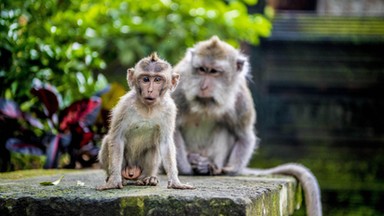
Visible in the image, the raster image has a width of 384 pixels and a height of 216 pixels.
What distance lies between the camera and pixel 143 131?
173 inches

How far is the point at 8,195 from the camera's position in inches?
148

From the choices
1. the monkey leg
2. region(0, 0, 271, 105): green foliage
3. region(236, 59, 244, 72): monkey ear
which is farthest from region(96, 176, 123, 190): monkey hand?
region(0, 0, 271, 105): green foliage

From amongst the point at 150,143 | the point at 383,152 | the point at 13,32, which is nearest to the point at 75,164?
the point at 13,32

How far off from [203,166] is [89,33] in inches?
97.0

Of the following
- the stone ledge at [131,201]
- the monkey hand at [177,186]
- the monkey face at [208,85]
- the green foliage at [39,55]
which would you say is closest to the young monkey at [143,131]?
the monkey hand at [177,186]

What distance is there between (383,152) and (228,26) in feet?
11.9

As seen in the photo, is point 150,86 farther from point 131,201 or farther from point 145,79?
point 131,201

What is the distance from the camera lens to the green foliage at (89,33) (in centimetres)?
653

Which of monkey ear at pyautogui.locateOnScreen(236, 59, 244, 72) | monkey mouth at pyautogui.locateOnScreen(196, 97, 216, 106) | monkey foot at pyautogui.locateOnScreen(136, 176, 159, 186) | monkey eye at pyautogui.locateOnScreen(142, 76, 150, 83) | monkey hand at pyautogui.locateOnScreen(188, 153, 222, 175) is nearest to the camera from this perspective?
monkey eye at pyautogui.locateOnScreen(142, 76, 150, 83)

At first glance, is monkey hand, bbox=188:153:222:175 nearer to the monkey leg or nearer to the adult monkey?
the adult monkey

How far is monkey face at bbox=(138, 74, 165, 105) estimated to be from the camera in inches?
162

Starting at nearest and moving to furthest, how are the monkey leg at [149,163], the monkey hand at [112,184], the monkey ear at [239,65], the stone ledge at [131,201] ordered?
the stone ledge at [131,201], the monkey hand at [112,184], the monkey leg at [149,163], the monkey ear at [239,65]

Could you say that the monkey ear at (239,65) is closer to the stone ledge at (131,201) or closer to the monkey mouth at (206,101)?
the monkey mouth at (206,101)

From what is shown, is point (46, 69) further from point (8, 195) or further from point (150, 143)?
point (8, 195)
